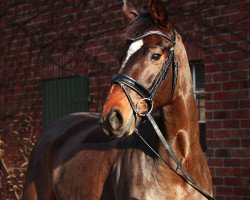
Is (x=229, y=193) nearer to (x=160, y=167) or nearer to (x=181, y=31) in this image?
(x=181, y=31)

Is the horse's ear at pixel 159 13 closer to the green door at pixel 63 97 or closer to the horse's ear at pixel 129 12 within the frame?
the horse's ear at pixel 129 12

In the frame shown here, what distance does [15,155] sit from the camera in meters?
10.0

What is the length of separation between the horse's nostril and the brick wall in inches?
128

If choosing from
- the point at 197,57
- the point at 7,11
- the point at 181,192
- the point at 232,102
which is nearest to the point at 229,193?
the point at 232,102

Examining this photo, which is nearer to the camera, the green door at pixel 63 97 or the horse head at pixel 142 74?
the horse head at pixel 142 74

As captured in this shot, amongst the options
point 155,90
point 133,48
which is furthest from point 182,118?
point 133,48

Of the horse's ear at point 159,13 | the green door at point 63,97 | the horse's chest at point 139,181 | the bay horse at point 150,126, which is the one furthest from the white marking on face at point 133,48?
the green door at point 63,97

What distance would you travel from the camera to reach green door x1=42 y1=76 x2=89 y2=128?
347 inches

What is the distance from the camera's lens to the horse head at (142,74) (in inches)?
143

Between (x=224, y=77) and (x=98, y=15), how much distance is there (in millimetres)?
2511

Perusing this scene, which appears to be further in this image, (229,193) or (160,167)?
(229,193)

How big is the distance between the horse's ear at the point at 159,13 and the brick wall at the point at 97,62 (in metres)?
2.80

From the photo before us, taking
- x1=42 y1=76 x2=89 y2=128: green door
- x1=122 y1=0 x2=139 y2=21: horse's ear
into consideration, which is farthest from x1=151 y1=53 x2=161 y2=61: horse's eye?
x1=42 y1=76 x2=89 y2=128: green door

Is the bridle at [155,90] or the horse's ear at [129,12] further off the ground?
the horse's ear at [129,12]
